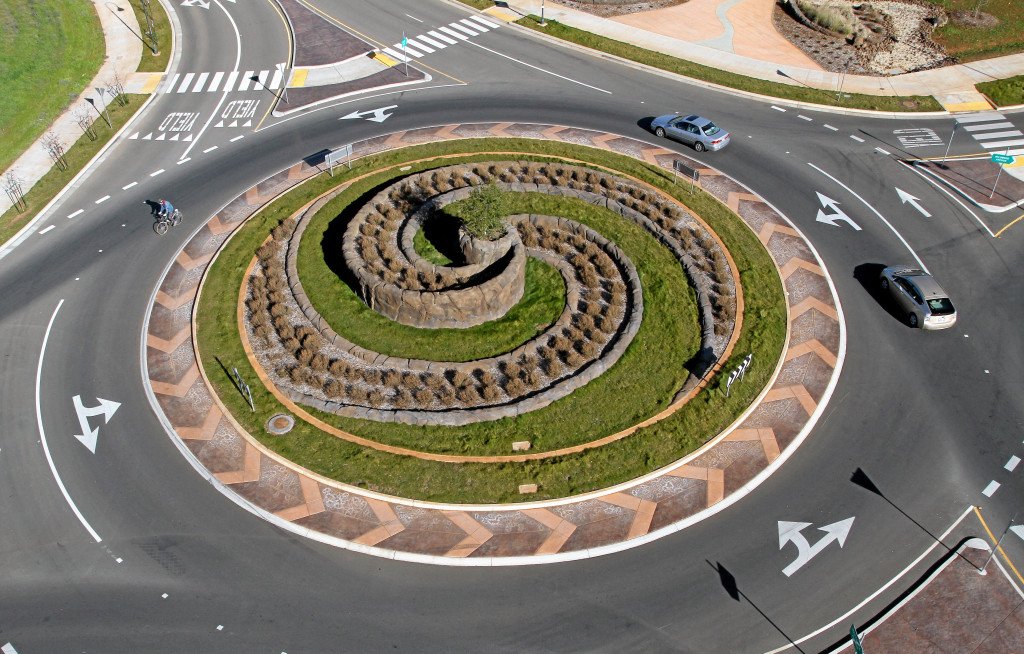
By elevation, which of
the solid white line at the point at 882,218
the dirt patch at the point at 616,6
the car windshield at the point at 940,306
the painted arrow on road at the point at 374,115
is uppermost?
the dirt patch at the point at 616,6

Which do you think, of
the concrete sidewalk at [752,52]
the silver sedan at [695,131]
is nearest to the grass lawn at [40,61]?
the concrete sidewalk at [752,52]

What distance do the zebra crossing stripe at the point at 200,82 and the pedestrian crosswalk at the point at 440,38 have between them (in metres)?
12.7

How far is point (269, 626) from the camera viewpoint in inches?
984

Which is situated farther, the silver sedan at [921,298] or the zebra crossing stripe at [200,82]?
the zebra crossing stripe at [200,82]

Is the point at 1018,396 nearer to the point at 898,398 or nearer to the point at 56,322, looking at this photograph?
the point at 898,398

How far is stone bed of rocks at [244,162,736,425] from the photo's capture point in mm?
31969

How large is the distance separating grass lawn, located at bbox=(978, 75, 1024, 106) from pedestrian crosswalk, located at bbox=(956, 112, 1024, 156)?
1.83 meters

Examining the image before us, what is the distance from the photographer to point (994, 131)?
49.3m

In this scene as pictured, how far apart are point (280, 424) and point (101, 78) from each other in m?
37.2

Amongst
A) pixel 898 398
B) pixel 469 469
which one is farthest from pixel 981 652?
pixel 469 469

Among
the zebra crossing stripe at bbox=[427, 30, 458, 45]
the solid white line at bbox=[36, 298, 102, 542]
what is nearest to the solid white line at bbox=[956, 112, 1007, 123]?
the zebra crossing stripe at bbox=[427, 30, 458, 45]

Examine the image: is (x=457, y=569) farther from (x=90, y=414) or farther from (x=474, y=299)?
(x=90, y=414)

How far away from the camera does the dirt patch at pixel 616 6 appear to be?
6212 cm

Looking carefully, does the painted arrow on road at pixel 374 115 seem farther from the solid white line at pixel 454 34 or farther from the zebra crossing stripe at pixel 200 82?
the solid white line at pixel 454 34
